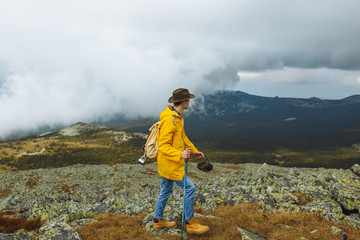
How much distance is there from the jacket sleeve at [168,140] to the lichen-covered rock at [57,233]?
5.43 meters

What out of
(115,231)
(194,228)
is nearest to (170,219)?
(194,228)

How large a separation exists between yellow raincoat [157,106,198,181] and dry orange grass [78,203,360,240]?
9.24ft

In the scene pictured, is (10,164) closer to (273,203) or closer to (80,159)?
(80,159)

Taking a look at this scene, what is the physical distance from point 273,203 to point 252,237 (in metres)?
5.39

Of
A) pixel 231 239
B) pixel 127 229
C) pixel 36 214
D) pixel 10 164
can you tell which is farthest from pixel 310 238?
pixel 10 164

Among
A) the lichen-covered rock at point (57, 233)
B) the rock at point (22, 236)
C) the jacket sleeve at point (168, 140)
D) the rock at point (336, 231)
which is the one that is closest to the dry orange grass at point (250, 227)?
the rock at point (336, 231)

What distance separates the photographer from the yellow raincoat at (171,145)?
7.20 meters

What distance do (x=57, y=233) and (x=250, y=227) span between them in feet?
26.7

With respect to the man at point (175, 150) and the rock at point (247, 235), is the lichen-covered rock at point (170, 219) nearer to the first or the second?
the man at point (175, 150)

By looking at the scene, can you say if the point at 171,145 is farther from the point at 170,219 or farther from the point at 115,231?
the point at 115,231

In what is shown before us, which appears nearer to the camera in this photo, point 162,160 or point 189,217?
point 162,160

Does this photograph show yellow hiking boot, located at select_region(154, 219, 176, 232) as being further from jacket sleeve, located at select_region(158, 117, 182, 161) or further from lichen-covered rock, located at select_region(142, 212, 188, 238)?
jacket sleeve, located at select_region(158, 117, 182, 161)

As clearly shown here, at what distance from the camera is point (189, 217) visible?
8.27 meters

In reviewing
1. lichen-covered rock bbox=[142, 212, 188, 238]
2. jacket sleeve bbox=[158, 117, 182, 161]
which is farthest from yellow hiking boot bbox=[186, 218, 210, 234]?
jacket sleeve bbox=[158, 117, 182, 161]
